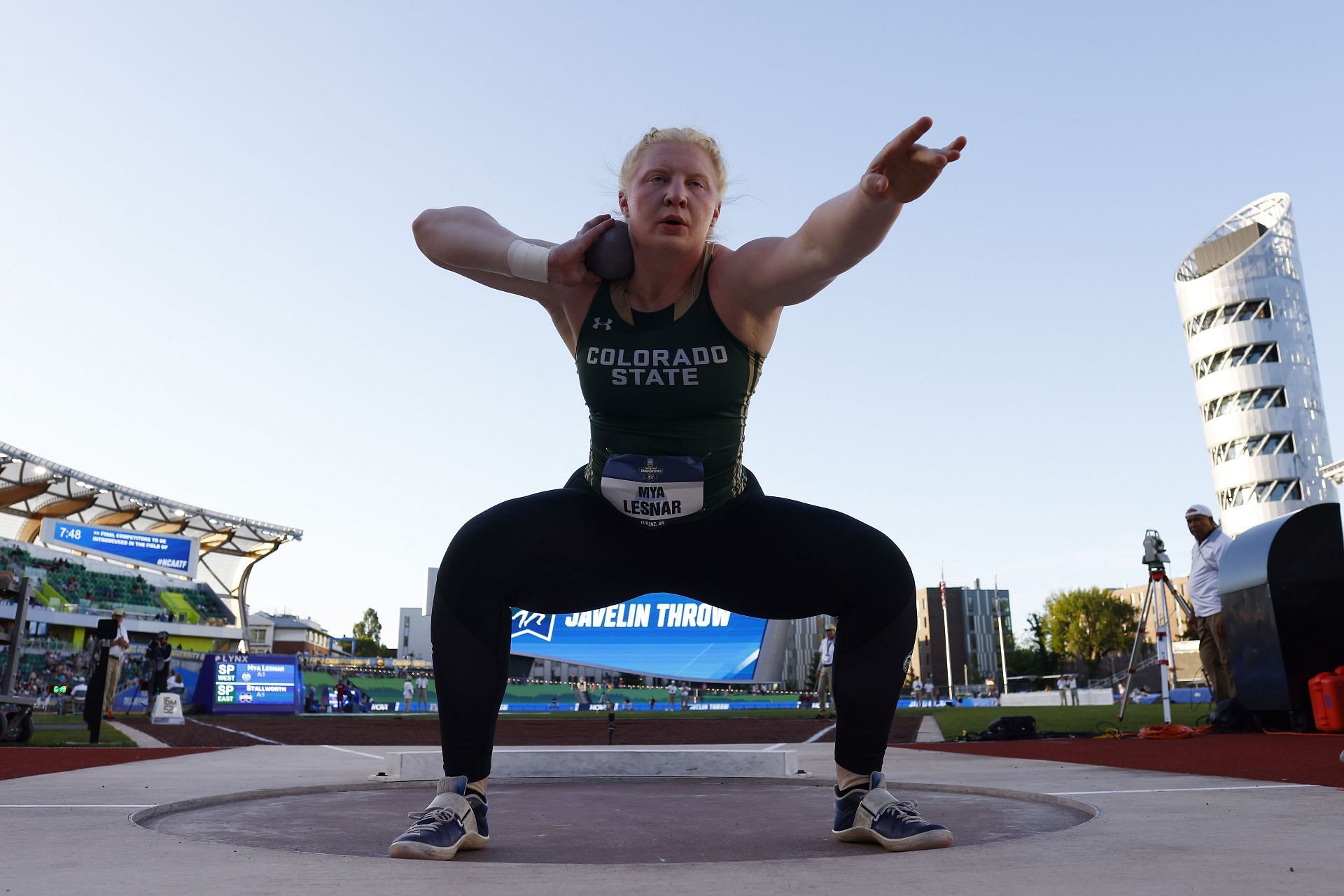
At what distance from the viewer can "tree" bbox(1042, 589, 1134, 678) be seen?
6166 centimetres

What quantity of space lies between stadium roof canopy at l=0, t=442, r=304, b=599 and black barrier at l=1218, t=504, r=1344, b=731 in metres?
54.3

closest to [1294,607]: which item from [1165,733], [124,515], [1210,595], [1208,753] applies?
[1210,595]

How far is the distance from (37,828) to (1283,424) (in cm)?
6757

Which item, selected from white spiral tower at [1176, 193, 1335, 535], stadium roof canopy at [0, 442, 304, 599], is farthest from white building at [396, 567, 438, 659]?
white spiral tower at [1176, 193, 1335, 535]

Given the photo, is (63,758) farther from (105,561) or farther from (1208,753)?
(105,561)

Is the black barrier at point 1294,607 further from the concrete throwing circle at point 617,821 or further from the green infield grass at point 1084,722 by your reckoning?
the concrete throwing circle at point 617,821

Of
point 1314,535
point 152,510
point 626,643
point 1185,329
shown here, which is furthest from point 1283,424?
point 152,510

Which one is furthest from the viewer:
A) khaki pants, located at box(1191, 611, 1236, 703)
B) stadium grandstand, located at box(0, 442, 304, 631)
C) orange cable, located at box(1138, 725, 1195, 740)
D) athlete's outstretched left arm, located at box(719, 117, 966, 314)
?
stadium grandstand, located at box(0, 442, 304, 631)

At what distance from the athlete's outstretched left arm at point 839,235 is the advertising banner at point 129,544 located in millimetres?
62944

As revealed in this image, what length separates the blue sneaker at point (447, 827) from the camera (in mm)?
2082

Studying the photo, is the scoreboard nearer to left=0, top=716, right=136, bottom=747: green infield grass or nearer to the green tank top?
left=0, top=716, right=136, bottom=747: green infield grass

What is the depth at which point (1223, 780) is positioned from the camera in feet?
11.9

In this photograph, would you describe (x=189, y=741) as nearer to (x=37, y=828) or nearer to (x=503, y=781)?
(x=503, y=781)

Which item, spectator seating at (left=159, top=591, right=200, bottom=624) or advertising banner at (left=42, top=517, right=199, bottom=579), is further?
spectator seating at (left=159, top=591, right=200, bottom=624)
